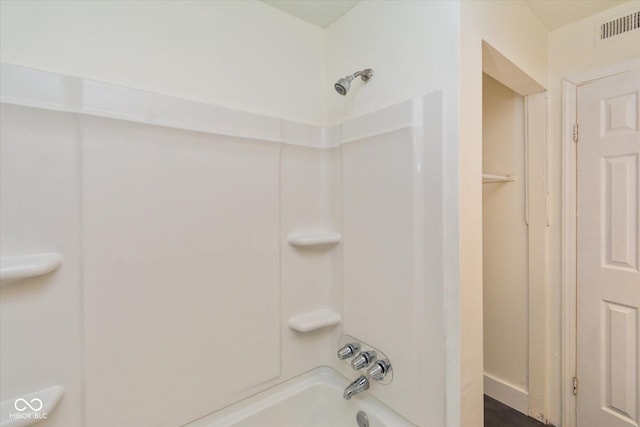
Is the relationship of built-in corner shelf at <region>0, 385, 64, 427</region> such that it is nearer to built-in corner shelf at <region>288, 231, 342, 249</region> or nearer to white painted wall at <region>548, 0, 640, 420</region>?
built-in corner shelf at <region>288, 231, 342, 249</region>

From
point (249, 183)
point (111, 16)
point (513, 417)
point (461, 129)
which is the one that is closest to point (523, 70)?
point (461, 129)

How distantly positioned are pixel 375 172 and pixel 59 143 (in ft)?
4.02

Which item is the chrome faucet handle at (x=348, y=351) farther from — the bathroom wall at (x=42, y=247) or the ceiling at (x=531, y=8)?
the ceiling at (x=531, y=8)

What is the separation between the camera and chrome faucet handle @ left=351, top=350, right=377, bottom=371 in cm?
129

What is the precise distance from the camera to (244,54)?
52.5 inches

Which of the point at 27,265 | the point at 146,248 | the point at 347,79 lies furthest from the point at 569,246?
the point at 27,265

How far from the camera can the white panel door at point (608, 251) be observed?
1407 millimetres

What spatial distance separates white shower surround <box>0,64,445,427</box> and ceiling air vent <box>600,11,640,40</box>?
1319 millimetres

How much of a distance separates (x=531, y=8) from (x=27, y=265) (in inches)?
98.3

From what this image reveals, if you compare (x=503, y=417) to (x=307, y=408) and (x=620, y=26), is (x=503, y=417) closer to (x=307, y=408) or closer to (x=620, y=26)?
(x=307, y=408)

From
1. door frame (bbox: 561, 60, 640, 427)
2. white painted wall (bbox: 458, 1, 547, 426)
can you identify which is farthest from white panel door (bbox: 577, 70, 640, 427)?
white painted wall (bbox: 458, 1, 547, 426)

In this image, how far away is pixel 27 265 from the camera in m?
0.83

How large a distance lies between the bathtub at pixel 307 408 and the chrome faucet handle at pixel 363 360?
188 mm

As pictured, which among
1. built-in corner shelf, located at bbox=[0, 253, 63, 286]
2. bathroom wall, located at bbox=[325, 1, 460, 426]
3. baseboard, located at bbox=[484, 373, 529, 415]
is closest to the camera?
built-in corner shelf, located at bbox=[0, 253, 63, 286]
